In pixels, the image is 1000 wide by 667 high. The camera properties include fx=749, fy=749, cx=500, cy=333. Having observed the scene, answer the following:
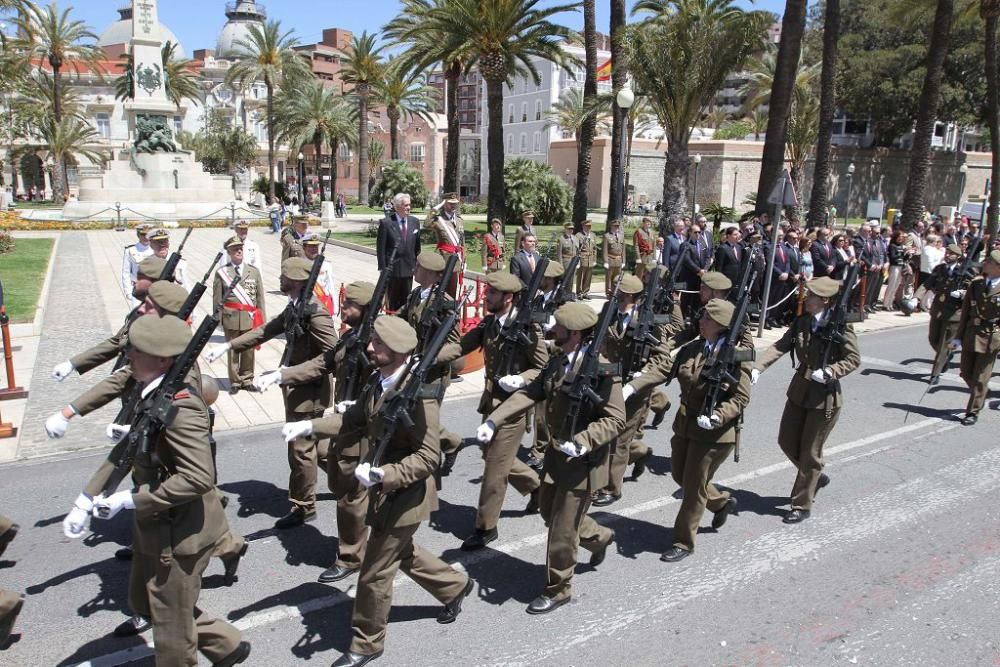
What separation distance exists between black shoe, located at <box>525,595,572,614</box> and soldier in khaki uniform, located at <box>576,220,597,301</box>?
10779 mm

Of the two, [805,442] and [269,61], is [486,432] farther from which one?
[269,61]

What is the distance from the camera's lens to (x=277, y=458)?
24.7 feet

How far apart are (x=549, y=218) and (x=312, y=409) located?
29.4 m

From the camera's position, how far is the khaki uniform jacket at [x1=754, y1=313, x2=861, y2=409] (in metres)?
6.19

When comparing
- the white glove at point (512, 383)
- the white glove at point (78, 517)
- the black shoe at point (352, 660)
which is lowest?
the black shoe at point (352, 660)

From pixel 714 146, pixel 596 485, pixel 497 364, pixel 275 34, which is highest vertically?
pixel 275 34

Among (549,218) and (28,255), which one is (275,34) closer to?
(549,218)

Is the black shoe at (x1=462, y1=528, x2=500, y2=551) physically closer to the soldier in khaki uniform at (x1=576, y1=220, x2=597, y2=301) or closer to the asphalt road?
the asphalt road

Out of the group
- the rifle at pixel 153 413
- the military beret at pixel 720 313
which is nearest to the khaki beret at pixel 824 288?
the military beret at pixel 720 313

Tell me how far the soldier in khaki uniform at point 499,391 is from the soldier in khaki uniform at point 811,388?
75.9 inches

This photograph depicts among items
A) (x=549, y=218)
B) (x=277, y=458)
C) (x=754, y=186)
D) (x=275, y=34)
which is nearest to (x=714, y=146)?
(x=754, y=186)

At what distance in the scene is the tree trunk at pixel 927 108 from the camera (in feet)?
69.8

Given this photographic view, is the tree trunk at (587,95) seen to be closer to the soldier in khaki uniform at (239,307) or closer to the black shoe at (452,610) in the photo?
the soldier in khaki uniform at (239,307)

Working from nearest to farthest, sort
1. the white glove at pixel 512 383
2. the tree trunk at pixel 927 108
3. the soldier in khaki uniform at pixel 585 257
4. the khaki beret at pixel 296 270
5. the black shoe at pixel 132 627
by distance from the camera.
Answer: the black shoe at pixel 132 627, the white glove at pixel 512 383, the khaki beret at pixel 296 270, the soldier in khaki uniform at pixel 585 257, the tree trunk at pixel 927 108
